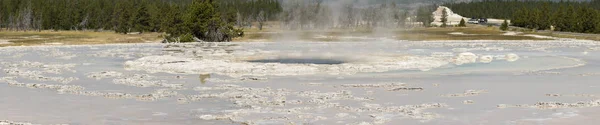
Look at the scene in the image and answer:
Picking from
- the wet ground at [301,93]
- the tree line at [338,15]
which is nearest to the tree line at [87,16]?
the tree line at [338,15]

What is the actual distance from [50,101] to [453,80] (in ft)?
41.3

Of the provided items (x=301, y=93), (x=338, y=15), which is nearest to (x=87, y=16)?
(x=338, y=15)

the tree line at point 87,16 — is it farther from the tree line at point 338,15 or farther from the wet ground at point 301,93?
the wet ground at point 301,93

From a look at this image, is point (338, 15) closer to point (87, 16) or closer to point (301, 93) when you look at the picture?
point (87, 16)

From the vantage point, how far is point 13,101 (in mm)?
17109

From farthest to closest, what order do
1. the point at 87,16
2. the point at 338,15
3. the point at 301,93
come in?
1. the point at 338,15
2. the point at 87,16
3. the point at 301,93

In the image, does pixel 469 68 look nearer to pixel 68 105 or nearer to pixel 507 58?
pixel 507 58

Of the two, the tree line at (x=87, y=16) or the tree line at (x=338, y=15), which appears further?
the tree line at (x=87, y=16)

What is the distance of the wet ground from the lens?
14297 mm

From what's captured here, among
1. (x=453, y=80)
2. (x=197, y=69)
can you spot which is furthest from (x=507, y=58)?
(x=197, y=69)

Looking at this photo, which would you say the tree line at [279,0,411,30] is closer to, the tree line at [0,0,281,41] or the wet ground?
the tree line at [0,0,281,41]

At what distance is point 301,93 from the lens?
19.1 m

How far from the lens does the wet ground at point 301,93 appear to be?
1430 centimetres

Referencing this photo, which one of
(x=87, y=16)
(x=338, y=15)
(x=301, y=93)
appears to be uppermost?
(x=87, y=16)
